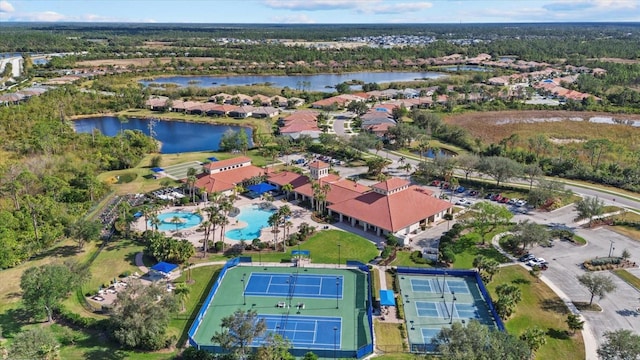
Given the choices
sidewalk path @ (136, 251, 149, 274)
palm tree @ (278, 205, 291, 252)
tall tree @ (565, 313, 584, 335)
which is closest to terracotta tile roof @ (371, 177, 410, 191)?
palm tree @ (278, 205, 291, 252)

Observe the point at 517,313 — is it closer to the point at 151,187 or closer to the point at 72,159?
the point at 151,187

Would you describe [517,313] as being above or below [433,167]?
below

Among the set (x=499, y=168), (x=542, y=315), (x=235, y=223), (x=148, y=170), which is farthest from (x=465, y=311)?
(x=148, y=170)

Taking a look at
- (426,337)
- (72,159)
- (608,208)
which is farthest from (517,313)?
(72,159)

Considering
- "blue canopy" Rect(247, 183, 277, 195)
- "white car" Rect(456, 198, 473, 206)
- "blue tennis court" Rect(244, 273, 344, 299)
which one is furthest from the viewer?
"blue canopy" Rect(247, 183, 277, 195)

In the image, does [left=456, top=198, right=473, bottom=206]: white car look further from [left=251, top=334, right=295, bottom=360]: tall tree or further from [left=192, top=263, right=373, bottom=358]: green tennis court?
[left=251, top=334, right=295, bottom=360]: tall tree
